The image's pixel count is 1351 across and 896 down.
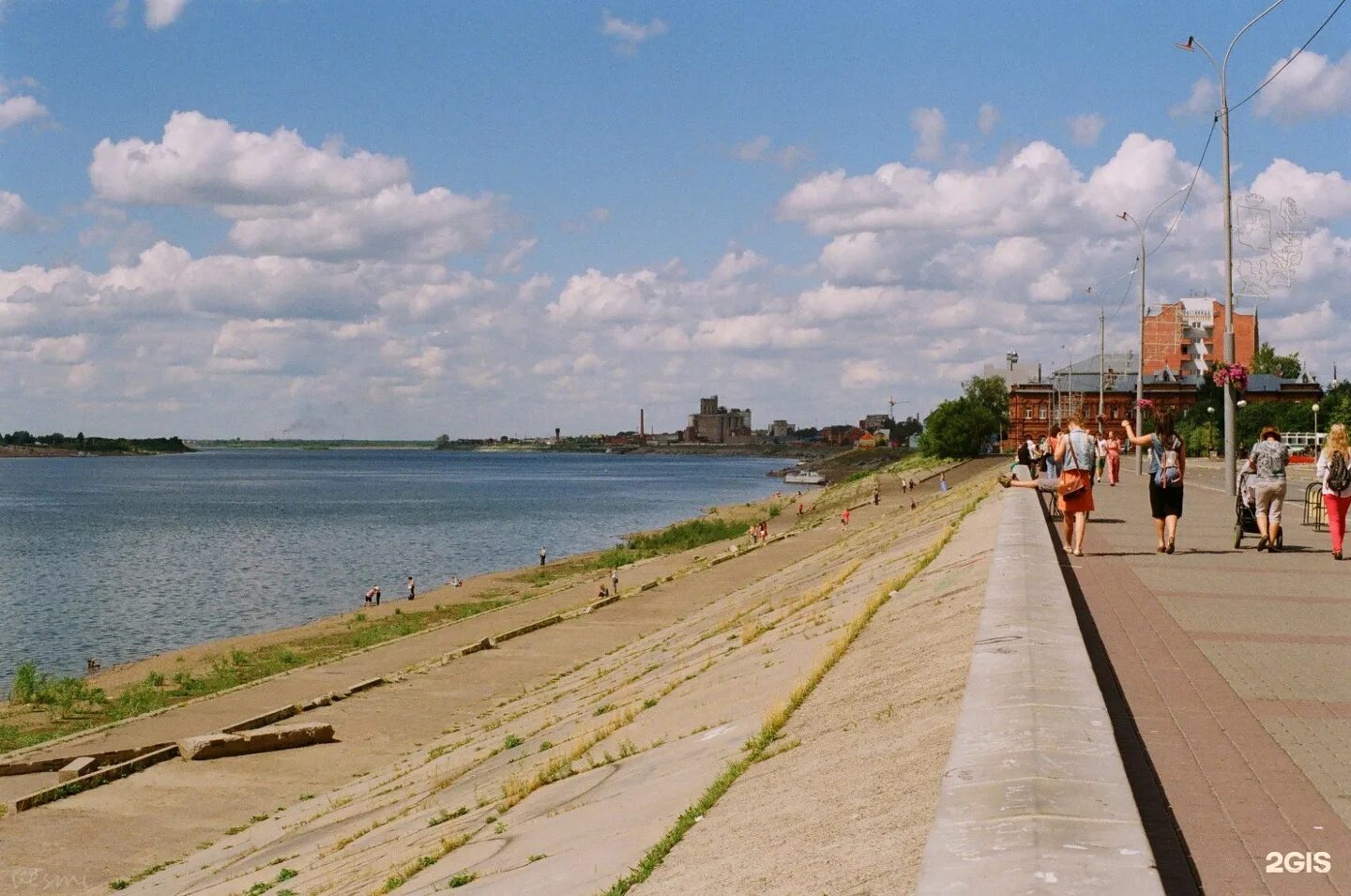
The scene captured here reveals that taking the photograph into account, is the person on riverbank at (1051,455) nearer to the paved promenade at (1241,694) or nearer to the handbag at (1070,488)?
the handbag at (1070,488)

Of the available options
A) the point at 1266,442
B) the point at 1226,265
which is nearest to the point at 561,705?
the point at 1266,442

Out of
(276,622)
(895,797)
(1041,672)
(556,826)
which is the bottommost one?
(276,622)

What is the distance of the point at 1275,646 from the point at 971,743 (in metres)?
5.80

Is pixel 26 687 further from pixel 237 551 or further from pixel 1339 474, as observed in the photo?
pixel 237 551

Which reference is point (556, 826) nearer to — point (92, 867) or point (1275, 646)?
point (1275, 646)

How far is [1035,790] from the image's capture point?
507 centimetres

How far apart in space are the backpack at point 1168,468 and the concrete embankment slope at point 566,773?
3790 mm

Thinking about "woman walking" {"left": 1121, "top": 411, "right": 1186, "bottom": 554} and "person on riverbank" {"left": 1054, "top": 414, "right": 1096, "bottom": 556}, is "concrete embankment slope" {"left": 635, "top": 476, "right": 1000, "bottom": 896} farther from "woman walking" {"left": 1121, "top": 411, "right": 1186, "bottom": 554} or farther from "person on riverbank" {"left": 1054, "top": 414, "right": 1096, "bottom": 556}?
"woman walking" {"left": 1121, "top": 411, "right": 1186, "bottom": 554}

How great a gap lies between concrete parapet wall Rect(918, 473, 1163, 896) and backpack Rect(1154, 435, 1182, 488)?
9385 mm

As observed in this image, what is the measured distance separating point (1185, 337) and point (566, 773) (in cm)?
14729

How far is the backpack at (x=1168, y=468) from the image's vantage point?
17223mm

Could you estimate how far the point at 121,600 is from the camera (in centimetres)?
5988

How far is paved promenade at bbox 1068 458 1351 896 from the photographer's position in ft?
18.7

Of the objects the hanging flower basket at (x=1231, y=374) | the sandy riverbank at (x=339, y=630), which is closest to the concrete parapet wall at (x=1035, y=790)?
the hanging flower basket at (x=1231, y=374)
